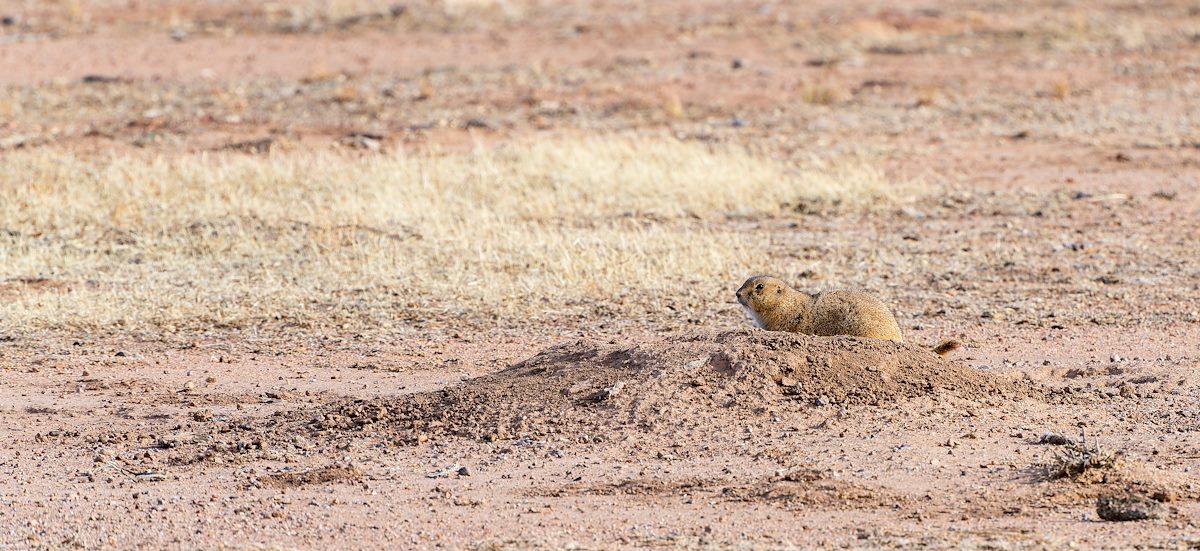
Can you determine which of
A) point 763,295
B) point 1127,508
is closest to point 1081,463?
point 1127,508

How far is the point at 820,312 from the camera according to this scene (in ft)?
26.3

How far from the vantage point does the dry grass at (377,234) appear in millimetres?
10219

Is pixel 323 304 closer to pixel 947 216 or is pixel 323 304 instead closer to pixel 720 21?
pixel 947 216

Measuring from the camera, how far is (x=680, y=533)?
227 inches

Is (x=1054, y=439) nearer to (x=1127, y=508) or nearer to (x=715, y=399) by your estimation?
(x=1127, y=508)

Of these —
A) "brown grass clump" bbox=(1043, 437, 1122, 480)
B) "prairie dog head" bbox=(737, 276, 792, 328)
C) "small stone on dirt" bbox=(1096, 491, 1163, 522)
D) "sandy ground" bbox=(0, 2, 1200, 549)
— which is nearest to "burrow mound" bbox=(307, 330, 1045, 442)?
"sandy ground" bbox=(0, 2, 1200, 549)

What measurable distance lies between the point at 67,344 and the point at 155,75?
570 inches

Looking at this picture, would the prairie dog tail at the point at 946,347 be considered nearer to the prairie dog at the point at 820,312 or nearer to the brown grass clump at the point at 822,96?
the prairie dog at the point at 820,312

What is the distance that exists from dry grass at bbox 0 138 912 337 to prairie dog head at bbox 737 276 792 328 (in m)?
1.95

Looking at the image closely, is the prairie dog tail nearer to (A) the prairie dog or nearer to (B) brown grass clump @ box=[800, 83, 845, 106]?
(A) the prairie dog

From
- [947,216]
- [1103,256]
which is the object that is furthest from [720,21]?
[1103,256]

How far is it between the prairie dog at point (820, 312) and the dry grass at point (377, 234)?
201cm

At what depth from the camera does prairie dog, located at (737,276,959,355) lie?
789 centimetres

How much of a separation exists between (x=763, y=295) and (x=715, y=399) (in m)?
1.04
